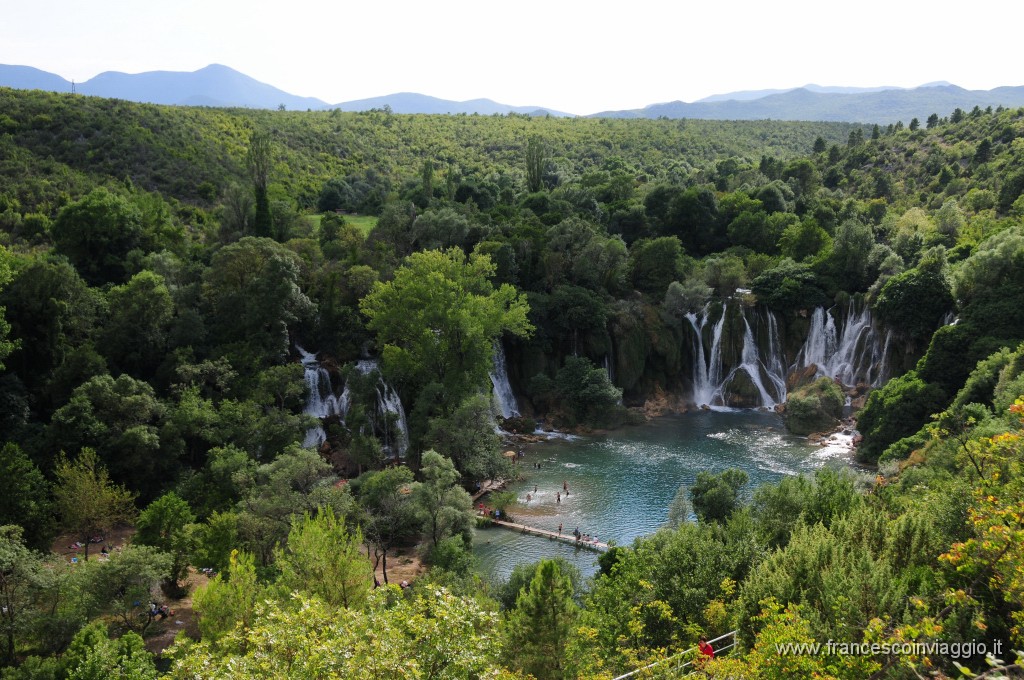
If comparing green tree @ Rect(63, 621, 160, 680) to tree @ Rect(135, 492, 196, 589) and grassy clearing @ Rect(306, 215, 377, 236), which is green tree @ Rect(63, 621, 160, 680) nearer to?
tree @ Rect(135, 492, 196, 589)

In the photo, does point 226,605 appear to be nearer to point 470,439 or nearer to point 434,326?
point 470,439

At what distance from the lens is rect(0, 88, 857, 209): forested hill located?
204ft

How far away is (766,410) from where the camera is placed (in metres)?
50.2

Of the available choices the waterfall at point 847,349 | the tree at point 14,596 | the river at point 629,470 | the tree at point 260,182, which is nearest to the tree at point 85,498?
the tree at point 14,596

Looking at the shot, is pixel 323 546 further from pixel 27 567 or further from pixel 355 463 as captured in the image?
pixel 355 463

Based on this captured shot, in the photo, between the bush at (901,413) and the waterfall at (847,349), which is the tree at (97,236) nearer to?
the bush at (901,413)

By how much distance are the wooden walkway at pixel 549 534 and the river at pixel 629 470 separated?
1.22ft

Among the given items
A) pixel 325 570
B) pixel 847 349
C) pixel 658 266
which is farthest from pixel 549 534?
pixel 847 349

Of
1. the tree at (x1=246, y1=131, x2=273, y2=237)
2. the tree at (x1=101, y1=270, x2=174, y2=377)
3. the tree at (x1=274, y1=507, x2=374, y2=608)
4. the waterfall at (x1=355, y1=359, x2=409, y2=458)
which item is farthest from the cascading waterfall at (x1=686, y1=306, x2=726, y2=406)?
the tree at (x1=274, y1=507, x2=374, y2=608)

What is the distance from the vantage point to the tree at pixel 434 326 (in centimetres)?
3772

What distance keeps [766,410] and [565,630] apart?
127 feet

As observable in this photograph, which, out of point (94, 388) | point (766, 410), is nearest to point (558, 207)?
point (766, 410)

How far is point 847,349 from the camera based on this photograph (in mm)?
51188

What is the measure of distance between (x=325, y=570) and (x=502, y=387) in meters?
29.0
